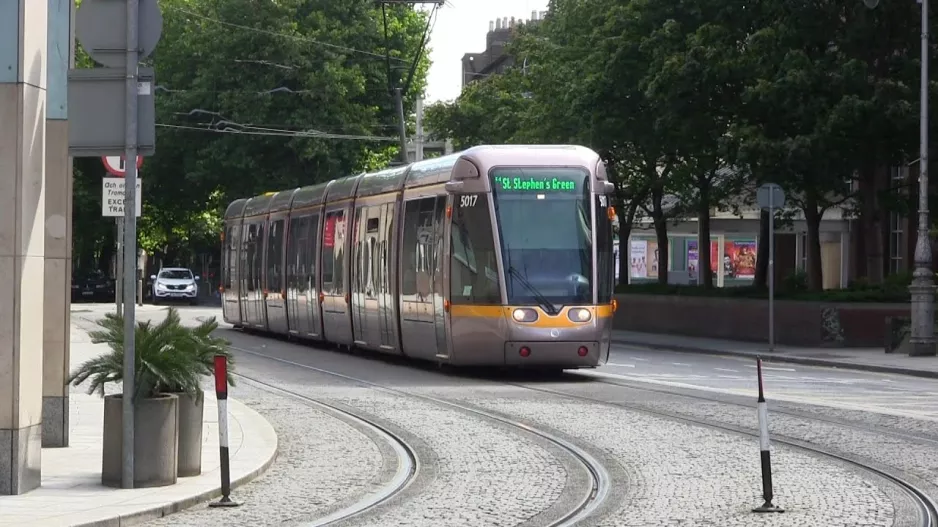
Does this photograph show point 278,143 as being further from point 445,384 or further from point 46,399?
point 46,399

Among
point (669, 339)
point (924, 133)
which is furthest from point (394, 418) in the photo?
point (669, 339)

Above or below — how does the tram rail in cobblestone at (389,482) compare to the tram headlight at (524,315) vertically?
below

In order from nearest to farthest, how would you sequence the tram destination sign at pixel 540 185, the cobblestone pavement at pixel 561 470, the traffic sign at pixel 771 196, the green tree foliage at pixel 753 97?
the cobblestone pavement at pixel 561 470 → the tram destination sign at pixel 540 185 → the traffic sign at pixel 771 196 → the green tree foliage at pixel 753 97

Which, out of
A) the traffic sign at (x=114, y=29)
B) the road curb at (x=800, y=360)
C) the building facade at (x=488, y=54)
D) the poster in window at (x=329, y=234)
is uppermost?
the building facade at (x=488, y=54)

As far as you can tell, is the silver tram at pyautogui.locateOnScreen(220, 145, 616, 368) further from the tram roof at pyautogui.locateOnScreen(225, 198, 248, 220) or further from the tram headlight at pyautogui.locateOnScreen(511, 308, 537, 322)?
the tram roof at pyautogui.locateOnScreen(225, 198, 248, 220)

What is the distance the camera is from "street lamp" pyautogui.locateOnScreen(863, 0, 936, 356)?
31.0 meters

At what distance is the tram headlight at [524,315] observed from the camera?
22656mm

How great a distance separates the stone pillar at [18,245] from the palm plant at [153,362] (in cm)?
78

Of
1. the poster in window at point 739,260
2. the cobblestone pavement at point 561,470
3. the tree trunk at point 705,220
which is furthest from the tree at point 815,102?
the poster in window at point 739,260

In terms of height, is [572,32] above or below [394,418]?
above

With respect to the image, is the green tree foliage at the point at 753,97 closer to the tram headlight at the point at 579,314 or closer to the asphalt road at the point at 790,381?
the asphalt road at the point at 790,381

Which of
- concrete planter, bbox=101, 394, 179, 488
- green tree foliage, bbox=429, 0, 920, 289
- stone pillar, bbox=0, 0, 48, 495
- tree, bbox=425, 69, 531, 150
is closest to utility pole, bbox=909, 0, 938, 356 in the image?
green tree foliage, bbox=429, 0, 920, 289

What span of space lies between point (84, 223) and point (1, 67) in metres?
61.1

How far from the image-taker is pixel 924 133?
31109 mm
